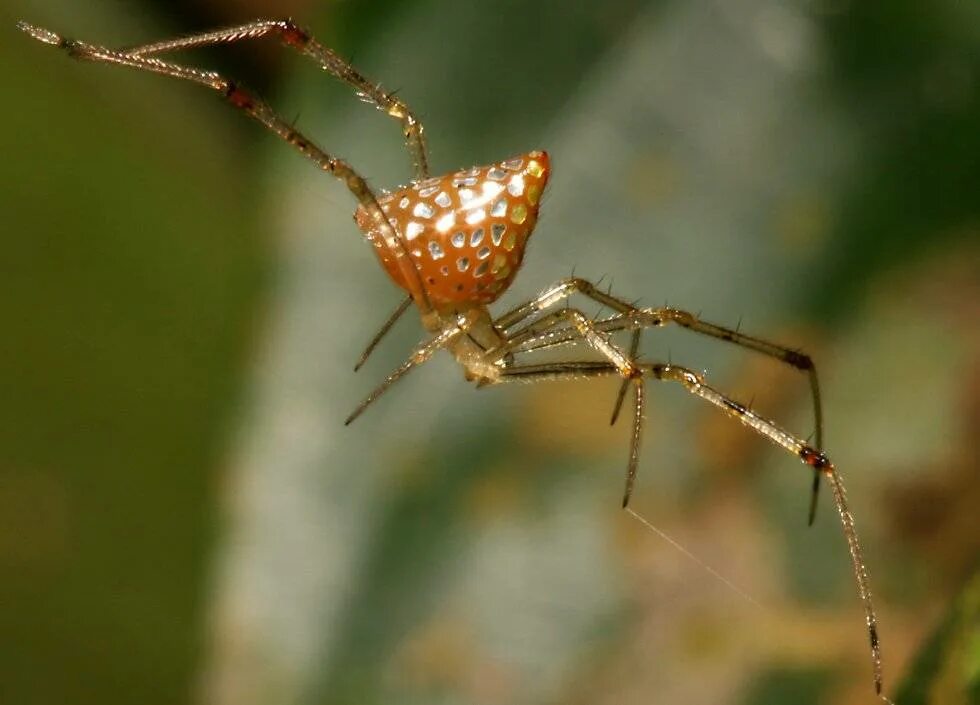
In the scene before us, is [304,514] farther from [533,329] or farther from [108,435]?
[533,329]

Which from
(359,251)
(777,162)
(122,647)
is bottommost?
(122,647)

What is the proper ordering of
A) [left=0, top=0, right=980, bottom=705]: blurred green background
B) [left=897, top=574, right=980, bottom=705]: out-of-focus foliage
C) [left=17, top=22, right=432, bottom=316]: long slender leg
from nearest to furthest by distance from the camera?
[left=897, top=574, right=980, bottom=705]: out-of-focus foliage
[left=17, top=22, right=432, bottom=316]: long slender leg
[left=0, top=0, right=980, bottom=705]: blurred green background

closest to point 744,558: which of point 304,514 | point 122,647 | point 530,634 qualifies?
point 530,634

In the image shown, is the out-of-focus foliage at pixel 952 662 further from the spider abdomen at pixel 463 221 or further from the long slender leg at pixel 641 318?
the spider abdomen at pixel 463 221

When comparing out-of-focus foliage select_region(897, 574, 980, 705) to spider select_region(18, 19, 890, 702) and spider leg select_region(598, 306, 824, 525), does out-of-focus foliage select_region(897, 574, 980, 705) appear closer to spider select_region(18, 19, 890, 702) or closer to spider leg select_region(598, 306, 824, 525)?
spider select_region(18, 19, 890, 702)

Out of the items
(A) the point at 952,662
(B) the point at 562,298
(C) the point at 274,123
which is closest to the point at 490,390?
(B) the point at 562,298

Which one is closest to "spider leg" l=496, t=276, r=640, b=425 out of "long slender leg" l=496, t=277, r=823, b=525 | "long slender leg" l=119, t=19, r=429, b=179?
"long slender leg" l=496, t=277, r=823, b=525

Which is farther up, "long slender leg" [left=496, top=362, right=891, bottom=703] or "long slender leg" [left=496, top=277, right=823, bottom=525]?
"long slender leg" [left=496, top=277, right=823, bottom=525]

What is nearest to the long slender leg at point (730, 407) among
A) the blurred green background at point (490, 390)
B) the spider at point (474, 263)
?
the spider at point (474, 263)
